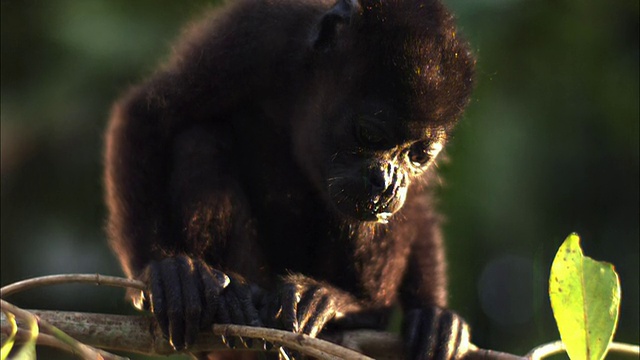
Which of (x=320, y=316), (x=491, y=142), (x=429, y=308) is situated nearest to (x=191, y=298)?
(x=320, y=316)

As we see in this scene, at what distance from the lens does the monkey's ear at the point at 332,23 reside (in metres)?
3.77

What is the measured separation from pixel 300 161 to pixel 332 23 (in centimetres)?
56

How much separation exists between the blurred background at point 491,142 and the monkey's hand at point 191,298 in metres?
2.25

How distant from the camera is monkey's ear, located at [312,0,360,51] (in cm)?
377

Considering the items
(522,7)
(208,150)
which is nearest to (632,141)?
(522,7)

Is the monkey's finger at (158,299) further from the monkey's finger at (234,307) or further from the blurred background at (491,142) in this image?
the blurred background at (491,142)

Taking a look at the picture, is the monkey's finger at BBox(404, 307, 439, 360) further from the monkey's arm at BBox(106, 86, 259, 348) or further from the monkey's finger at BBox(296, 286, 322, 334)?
the monkey's arm at BBox(106, 86, 259, 348)

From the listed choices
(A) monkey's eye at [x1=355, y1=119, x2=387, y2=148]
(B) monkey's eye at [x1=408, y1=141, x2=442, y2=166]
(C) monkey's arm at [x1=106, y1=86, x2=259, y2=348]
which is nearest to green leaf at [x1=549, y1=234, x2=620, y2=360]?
(C) monkey's arm at [x1=106, y1=86, x2=259, y2=348]

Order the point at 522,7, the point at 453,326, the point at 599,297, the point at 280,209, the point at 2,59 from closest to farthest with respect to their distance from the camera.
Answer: the point at 599,297
the point at 453,326
the point at 280,209
the point at 522,7
the point at 2,59

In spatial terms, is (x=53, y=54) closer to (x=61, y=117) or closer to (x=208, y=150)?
(x=61, y=117)

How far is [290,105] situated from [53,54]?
226 cm

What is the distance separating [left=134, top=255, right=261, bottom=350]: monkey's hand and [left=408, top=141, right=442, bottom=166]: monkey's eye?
89 cm

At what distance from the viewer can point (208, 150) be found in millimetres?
3605

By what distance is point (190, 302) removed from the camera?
293cm
